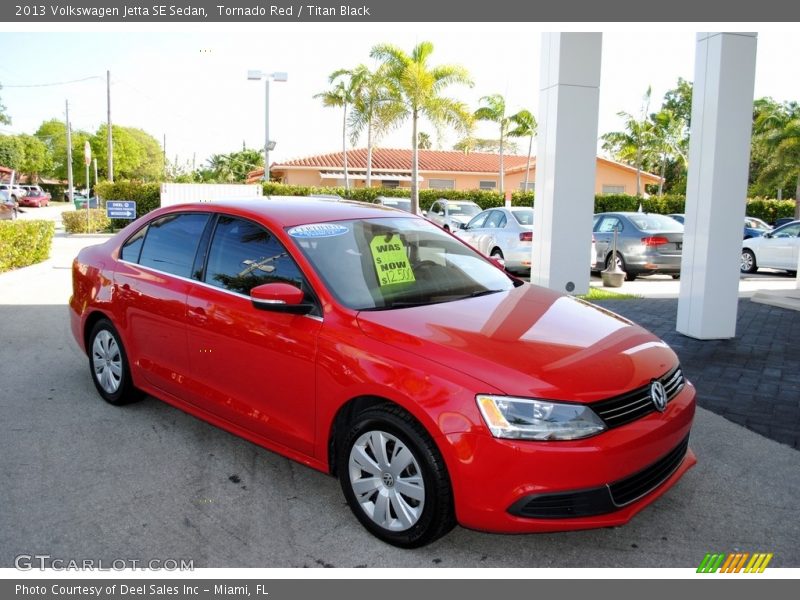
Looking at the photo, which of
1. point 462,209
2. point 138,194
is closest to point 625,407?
point 462,209

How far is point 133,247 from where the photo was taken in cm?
523

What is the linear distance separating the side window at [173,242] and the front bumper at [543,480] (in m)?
2.47

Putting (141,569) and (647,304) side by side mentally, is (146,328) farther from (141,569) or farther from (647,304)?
(647,304)

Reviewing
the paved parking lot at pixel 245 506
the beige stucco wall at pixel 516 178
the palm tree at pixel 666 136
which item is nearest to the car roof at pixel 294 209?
the paved parking lot at pixel 245 506

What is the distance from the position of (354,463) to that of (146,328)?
7.15 ft

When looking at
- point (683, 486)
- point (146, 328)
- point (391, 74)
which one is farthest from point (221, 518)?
point (391, 74)

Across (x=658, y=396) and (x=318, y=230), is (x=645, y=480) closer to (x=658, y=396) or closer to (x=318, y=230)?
(x=658, y=396)

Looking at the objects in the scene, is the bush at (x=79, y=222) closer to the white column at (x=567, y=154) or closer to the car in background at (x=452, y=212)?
the car in background at (x=452, y=212)

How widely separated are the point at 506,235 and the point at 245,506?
1018 cm

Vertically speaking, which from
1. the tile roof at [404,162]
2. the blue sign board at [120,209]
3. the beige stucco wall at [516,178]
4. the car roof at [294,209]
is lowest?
the blue sign board at [120,209]

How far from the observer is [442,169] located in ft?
143

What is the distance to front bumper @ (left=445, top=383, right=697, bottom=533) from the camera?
2939 millimetres

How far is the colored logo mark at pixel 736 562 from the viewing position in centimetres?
319

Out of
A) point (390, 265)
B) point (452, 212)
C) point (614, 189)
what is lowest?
point (452, 212)
